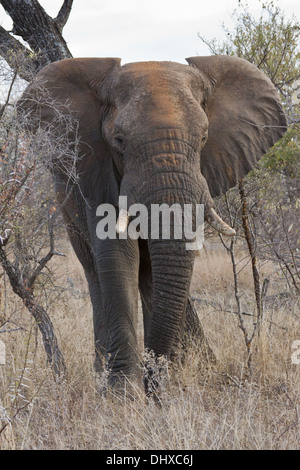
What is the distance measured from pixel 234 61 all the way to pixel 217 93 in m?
0.34

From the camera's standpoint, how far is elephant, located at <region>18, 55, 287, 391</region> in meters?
5.01

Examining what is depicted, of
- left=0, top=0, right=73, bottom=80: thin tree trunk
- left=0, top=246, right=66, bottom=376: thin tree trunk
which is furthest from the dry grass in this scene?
left=0, top=0, right=73, bottom=80: thin tree trunk

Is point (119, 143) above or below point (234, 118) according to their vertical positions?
below

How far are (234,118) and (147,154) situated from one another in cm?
130

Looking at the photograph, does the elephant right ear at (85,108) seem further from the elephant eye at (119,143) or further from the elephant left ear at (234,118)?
the elephant left ear at (234,118)

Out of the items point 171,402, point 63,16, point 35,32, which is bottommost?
point 171,402

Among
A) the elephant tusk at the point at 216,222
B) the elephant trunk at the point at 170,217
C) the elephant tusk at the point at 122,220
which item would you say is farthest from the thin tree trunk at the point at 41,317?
the elephant tusk at the point at 216,222

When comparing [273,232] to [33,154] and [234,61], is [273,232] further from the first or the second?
[33,154]

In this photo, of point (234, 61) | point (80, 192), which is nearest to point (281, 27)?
point (234, 61)

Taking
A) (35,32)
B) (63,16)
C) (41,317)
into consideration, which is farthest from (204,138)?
(63,16)

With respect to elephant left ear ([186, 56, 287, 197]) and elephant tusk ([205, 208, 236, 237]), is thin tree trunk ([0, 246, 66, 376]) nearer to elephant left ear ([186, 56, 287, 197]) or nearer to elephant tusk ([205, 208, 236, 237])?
elephant tusk ([205, 208, 236, 237])

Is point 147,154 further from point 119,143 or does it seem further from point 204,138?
point 204,138

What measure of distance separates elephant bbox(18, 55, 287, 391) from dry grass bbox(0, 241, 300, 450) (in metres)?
0.36

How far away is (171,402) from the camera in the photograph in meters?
4.50
